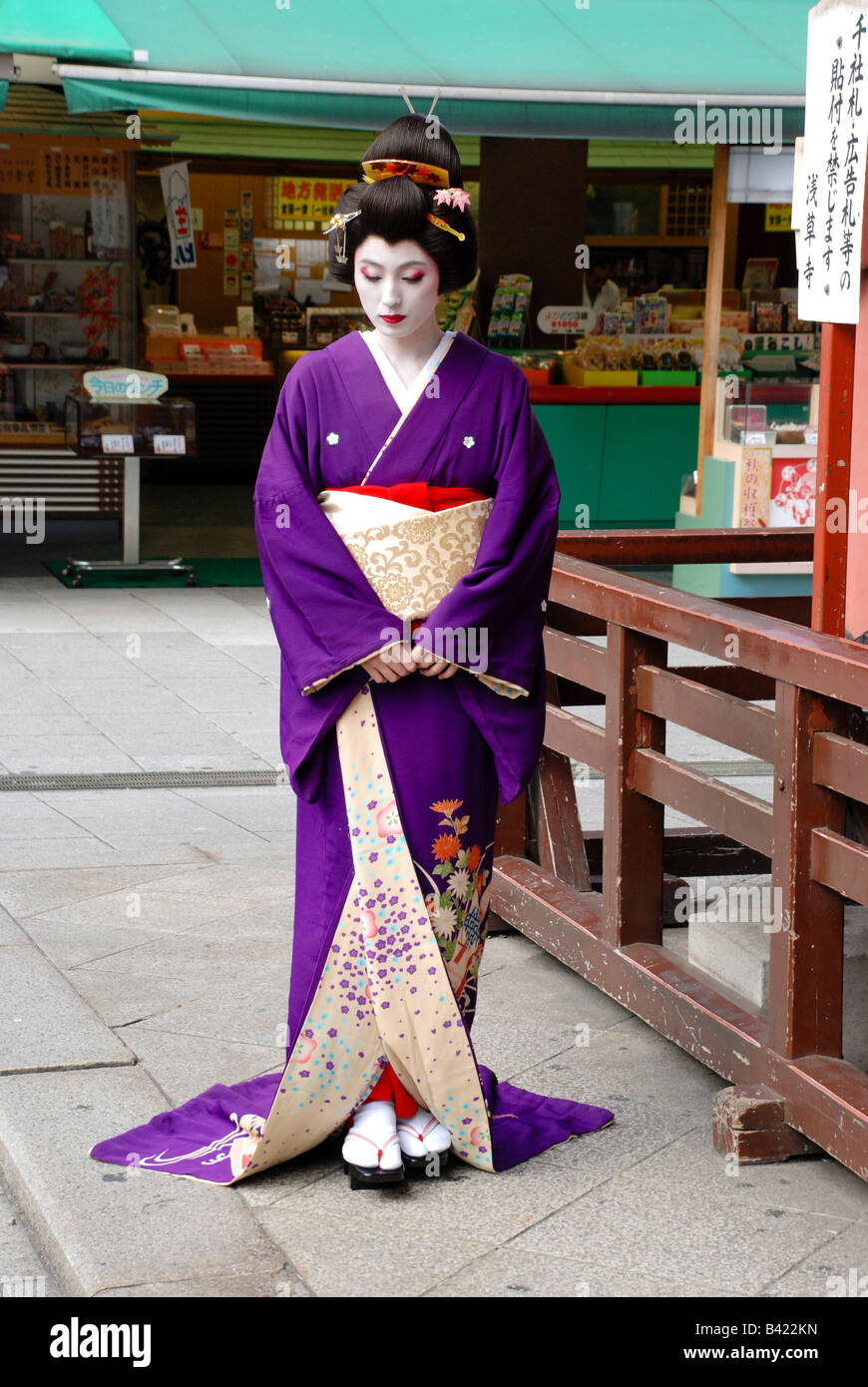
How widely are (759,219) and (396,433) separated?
8923 millimetres

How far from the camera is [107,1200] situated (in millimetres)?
2844

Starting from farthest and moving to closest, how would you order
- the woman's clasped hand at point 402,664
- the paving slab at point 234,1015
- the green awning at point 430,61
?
the green awning at point 430,61
the paving slab at point 234,1015
the woman's clasped hand at point 402,664

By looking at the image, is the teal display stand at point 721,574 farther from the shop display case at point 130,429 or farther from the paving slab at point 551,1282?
the paving slab at point 551,1282

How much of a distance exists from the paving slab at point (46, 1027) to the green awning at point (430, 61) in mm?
5377

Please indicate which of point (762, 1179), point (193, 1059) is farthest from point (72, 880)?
point (762, 1179)

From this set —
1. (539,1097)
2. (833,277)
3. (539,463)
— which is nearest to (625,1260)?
(539,1097)

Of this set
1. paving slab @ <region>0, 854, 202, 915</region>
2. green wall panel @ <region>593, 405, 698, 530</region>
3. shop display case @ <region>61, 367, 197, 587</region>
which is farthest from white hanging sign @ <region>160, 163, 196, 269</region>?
paving slab @ <region>0, 854, 202, 915</region>

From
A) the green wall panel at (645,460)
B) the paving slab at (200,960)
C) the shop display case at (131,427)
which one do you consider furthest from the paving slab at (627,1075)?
the green wall panel at (645,460)

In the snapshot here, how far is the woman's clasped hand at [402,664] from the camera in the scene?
2.78m

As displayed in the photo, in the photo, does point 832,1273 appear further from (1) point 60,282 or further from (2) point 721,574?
(1) point 60,282

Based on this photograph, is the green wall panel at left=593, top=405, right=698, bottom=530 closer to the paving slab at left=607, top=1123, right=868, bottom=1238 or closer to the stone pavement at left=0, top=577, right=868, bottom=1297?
the stone pavement at left=0, top=577, right=868, bottom=1297

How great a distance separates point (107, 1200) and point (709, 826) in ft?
4.78

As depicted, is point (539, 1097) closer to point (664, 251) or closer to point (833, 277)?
point (833, 277)

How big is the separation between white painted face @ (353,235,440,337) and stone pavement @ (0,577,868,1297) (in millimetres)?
1490
